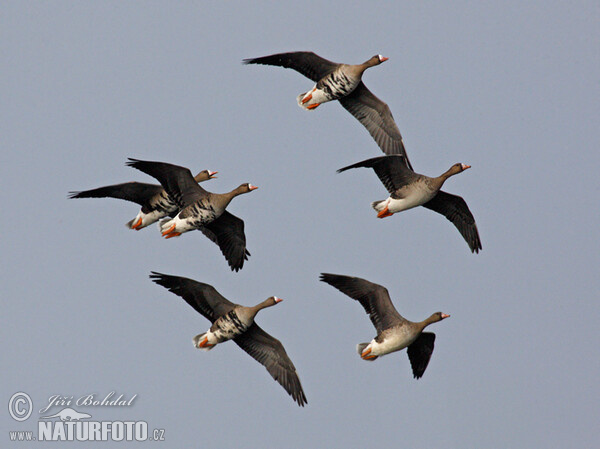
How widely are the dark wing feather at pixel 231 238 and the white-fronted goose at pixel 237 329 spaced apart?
7.33 ft

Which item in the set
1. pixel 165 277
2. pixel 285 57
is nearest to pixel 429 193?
pixel 285 57

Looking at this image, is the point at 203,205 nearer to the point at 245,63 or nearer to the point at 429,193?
the point at 245,63

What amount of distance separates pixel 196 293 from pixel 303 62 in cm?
608

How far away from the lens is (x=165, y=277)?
938 inches

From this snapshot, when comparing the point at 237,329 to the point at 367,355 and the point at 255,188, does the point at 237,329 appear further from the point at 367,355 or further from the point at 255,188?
the point at 255,188

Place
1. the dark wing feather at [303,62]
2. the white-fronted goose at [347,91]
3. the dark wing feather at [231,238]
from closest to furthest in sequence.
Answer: the dark wing feather at [303,62] → the white-fronted goose at [347,91] → the dark wing feather at [231,238]

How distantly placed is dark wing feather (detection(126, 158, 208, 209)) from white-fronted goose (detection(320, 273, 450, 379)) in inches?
135

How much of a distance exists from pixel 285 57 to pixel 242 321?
6338 mm

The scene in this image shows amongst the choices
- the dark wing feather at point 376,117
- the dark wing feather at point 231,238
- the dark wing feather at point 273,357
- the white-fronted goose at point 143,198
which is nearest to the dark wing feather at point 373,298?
the dark wing feather at point 273,357

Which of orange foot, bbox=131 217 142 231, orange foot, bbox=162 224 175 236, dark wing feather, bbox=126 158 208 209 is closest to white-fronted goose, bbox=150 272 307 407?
orange foot, bbox=162 224 175 236

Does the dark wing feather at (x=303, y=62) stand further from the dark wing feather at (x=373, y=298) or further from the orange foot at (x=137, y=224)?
the dark wing feather at (x=373, y=298)

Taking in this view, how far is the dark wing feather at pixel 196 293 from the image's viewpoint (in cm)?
2373

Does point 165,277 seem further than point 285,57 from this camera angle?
No

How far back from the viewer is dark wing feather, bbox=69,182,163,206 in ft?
84.4
